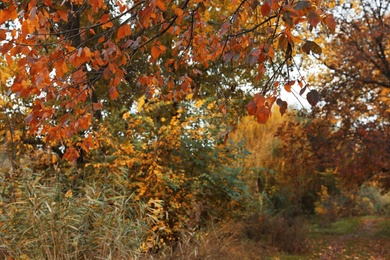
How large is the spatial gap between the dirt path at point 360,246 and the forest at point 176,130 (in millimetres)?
100

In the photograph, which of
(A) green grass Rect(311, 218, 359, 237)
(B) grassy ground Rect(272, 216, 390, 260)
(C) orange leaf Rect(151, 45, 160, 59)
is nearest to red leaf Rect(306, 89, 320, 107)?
(C) orange leaf Rect(151, 45, 160, 59)

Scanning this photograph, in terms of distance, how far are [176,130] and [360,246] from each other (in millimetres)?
6052

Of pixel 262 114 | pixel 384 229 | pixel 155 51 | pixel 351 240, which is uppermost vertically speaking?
pixel 155 51

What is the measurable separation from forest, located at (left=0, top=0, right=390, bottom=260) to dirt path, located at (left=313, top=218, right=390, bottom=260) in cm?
10

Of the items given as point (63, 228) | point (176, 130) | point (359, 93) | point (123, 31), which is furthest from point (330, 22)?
point (359, 93)

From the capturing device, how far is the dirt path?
10.5 meters

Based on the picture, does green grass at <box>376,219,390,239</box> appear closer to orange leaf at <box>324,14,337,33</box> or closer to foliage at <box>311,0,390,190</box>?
foliage at <box>311,0,390,190</box>

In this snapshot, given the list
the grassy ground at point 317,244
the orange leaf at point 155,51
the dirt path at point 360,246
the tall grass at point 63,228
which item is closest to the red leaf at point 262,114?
the orange leaf at point 155,51

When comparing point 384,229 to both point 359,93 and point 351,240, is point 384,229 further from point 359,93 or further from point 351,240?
point 359,93

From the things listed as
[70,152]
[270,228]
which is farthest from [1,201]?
[270,228]

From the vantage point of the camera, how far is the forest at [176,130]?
3.89m

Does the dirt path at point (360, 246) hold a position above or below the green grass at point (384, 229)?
below

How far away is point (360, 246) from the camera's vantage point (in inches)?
466

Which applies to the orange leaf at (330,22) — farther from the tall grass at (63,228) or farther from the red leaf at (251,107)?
the tall grass at (63,228)
